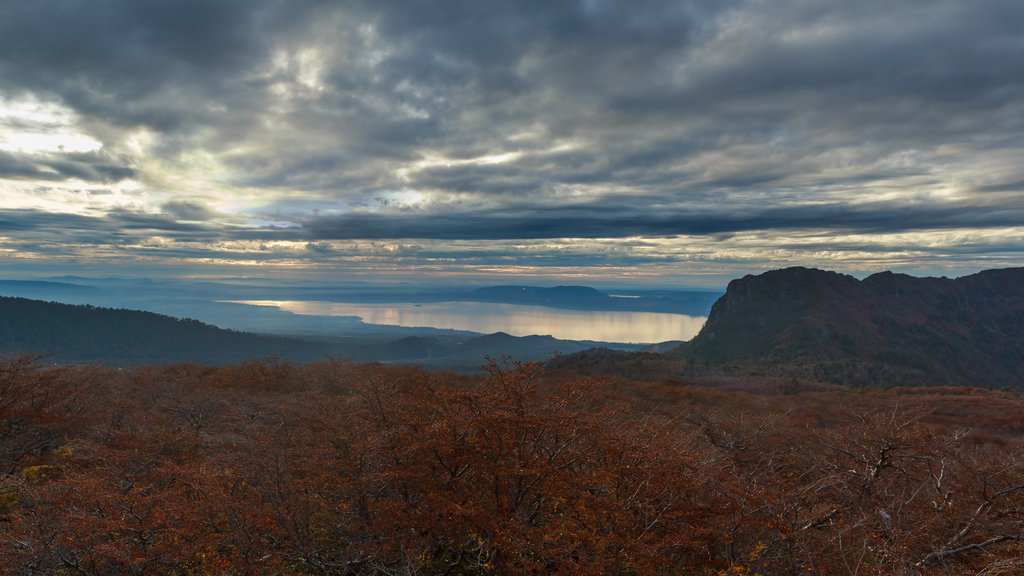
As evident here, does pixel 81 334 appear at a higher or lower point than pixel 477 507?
lower

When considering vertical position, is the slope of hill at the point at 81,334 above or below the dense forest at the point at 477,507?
below

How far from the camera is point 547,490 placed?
449 inches

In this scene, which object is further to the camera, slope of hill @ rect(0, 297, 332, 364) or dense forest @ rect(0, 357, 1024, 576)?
slope of hill @ rect(0, 297, 332, 364)

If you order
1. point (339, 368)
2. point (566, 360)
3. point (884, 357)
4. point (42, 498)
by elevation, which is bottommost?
point (884, 357)

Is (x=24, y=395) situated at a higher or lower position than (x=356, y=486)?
higher

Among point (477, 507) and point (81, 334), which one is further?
point (81, 334)

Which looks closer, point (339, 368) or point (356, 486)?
point (356, 486)

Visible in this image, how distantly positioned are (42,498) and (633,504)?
15247mm

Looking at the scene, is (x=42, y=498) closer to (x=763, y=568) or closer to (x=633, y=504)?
(x=633, y=504)

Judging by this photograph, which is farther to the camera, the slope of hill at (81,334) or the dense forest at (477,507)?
the slope of hill at (81,334)

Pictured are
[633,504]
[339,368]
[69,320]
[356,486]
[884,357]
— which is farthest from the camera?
[69,320]

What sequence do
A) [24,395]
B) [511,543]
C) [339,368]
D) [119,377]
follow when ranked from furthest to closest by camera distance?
[339,368] → [119,377] → [24,395] → [511,543]

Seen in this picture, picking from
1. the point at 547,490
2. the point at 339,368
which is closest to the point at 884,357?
the point at 339,368

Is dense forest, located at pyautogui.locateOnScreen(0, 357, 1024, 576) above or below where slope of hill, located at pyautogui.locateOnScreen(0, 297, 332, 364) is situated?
above
